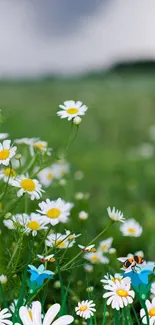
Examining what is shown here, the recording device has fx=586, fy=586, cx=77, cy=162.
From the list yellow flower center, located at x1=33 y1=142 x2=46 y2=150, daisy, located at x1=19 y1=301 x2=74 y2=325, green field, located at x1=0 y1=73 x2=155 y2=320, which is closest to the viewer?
daisy, located at x1=19 y1=301 x2=74 y2=325

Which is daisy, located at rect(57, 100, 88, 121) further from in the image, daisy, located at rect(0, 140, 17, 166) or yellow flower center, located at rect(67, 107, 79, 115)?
daisy, located at rect(0, 140, 17, 166)

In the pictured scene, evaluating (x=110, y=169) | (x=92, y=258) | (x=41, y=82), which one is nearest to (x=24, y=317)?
(x=92, y=258)

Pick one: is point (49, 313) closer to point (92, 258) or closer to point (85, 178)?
point (92, 258)

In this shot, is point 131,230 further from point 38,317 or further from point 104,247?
point 38,317

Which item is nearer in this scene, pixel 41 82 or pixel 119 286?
pixel 119 286

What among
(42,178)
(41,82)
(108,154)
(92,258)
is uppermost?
(41,82)

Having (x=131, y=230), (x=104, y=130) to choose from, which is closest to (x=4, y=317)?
(x=131, y=230)

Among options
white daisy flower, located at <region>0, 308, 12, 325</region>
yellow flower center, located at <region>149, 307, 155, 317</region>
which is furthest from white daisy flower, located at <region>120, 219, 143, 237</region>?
white daisy flower, located at <region>0, 308, 12, 325</region>

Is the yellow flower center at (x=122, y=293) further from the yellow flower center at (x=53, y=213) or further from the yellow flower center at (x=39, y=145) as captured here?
the yellow flower center at (x=39, y=145)
